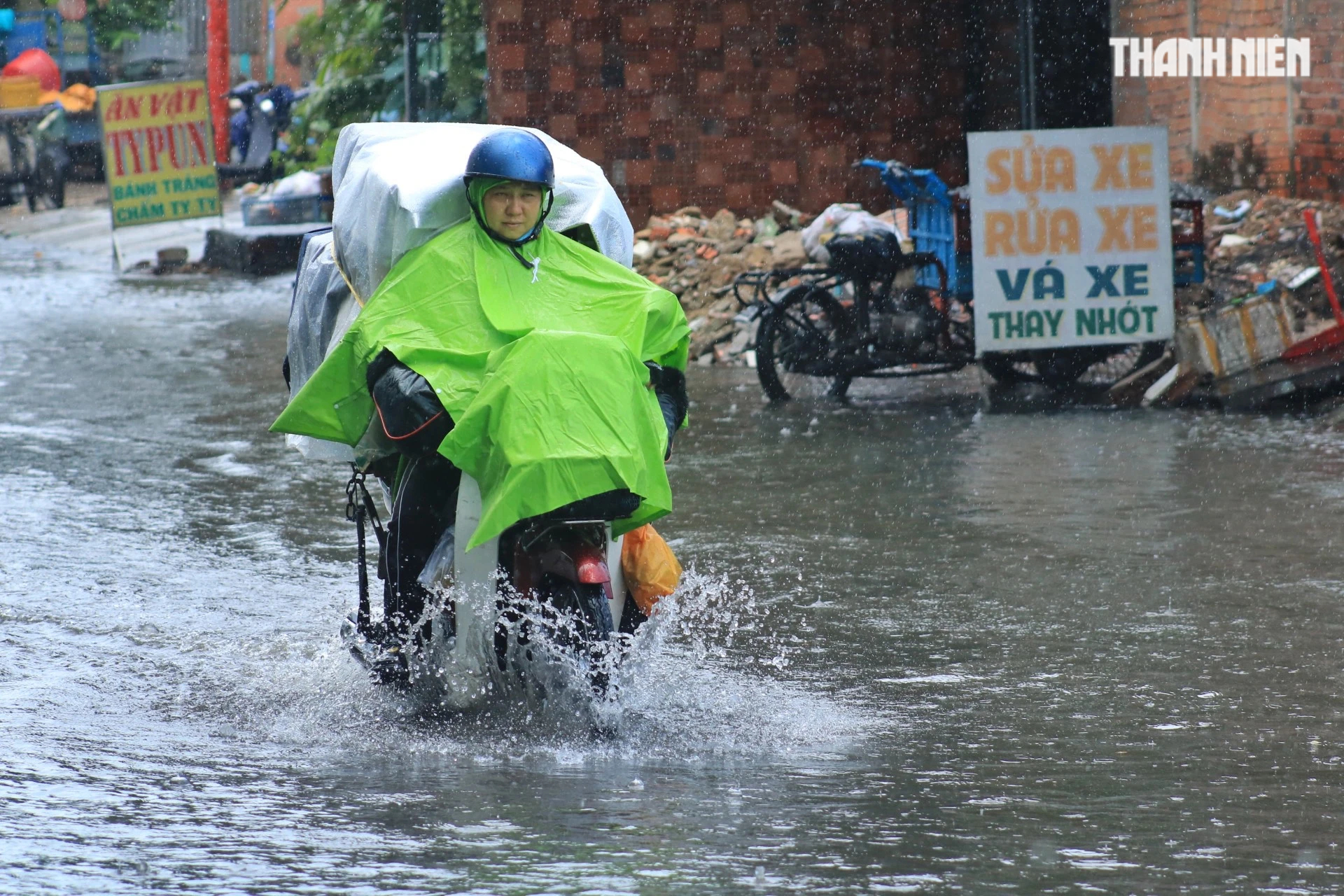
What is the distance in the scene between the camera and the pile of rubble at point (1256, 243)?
45.4ft

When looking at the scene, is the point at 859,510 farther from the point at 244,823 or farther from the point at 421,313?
the point at 244,823

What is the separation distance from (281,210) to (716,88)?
7.90 m

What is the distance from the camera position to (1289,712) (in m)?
5.36

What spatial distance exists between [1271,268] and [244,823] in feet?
38.2

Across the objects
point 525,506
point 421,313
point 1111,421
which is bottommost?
point 1111,421

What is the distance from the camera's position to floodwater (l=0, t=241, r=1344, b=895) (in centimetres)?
416

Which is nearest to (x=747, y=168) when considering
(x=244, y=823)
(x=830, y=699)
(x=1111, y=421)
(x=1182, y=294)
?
(x=1182, y=294)

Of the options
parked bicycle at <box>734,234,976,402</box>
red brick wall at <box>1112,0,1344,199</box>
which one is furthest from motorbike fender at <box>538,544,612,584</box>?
red brick wall at <box>1112,0,1344,199</box>

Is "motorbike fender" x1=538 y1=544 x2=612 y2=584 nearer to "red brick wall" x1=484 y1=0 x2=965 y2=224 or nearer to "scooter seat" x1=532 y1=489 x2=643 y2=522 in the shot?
"scooter seat" x1=532 y1=489 x2=643 y2=522

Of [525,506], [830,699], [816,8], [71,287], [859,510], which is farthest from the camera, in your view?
[71,287]

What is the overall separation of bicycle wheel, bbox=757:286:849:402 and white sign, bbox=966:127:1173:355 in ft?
3.22

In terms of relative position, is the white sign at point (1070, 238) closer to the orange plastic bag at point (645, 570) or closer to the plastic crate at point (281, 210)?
the orange plastic bag at point (645, 570)

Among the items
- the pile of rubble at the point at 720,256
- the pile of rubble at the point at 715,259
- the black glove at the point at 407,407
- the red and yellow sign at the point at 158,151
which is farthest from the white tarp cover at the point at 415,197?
the red and yellow sign at the point at 158,151

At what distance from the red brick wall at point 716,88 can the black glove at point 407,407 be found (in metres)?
14.5
